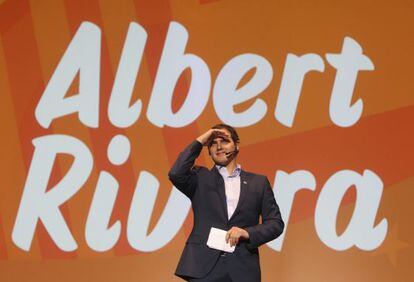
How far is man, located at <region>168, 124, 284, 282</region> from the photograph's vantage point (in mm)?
2408

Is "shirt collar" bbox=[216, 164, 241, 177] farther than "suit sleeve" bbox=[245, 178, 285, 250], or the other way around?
"shirt collar" bbox=[216, 164, 241, 177]

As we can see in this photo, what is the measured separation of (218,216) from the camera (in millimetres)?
2475

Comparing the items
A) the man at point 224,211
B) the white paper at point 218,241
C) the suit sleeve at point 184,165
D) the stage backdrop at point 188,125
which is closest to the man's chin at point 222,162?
the man at point 224,211

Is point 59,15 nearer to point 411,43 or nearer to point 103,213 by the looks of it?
point 103,213

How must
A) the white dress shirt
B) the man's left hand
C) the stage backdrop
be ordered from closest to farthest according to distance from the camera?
the man's left hand
the white dress shirt
the stage backdrop

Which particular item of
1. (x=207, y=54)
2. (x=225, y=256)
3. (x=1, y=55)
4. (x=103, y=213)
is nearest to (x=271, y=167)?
(x=207, y=54)

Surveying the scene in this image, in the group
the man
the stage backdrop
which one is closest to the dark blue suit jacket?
the man

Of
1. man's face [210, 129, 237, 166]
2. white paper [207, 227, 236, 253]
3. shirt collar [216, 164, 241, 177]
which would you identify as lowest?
white paper [207, 227, 236, 253]

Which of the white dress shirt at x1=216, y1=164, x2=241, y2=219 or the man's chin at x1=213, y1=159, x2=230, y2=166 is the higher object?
the man's chin at x1=213, y1=159, x2=230, y2=166

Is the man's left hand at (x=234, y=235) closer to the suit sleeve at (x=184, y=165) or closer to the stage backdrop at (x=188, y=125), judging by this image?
the suit sleeve at (x=184, y=165)

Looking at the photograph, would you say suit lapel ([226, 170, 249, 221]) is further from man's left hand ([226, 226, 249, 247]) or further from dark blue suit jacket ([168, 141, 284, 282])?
man's left hand ([226, 226, 249, 247])

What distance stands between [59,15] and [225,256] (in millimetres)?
2139

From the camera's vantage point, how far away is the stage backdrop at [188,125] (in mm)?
3758

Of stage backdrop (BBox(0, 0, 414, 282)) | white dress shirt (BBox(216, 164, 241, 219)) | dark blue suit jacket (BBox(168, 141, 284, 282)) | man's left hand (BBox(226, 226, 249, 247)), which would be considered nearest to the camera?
man's left hand (BBox(226, 226, 249, 247))
